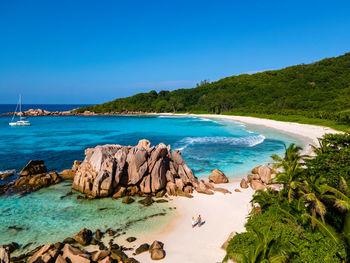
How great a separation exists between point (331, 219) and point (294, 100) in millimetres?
116966

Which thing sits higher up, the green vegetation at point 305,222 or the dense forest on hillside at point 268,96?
the dense forest on hillside at point 268,96

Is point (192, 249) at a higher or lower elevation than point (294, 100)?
lower

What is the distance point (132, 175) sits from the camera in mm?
23656

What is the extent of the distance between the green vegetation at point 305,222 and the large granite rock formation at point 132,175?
33.3ft

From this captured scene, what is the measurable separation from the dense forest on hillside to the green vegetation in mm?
73867

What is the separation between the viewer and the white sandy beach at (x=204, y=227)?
13.5 m

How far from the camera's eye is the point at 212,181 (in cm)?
2620

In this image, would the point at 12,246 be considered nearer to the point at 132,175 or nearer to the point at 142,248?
the point at 142,248

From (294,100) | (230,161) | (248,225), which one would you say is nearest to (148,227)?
(248,225)

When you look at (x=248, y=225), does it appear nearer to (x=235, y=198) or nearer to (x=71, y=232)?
(x=235, y=198)

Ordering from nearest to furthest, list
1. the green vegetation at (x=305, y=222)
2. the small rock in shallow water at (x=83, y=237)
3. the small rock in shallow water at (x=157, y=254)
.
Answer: the green vegetation at (x=305, y=222), the small rock in shallow water at (x=157, y=254), the small rock in shallow water at (x=83, y=237)

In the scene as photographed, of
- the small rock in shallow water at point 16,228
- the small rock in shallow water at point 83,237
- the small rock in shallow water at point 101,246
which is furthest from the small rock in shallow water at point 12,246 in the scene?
the small rock in shallow water at point 101,246

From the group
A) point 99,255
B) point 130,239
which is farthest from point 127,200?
point 99,255

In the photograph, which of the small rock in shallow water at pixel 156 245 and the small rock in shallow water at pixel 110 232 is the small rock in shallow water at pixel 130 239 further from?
the small rock in shallow water at pixel 156 245
